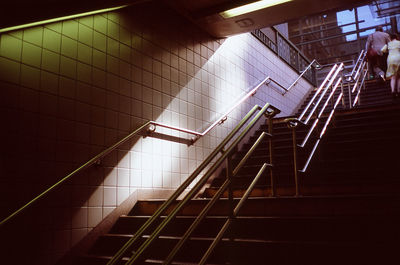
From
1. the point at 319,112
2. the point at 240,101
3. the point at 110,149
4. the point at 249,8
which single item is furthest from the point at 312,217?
the point at 319,112

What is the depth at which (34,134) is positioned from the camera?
2.99 m

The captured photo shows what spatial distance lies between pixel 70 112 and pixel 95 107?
308mm

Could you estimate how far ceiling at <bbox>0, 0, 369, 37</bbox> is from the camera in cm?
270

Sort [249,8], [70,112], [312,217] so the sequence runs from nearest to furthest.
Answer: [312,217]
[70,112]
[249,8]

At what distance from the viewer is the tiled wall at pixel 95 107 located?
2.92 meters

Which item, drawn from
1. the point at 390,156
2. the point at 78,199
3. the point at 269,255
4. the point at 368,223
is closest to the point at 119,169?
the point at 78,199

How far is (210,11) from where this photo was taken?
466 cm

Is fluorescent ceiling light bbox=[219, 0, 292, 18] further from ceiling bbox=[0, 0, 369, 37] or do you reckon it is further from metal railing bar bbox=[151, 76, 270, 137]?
metal railing bar bbox=[151, 76, 270, 137]

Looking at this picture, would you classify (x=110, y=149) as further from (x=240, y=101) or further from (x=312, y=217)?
(x=240, y=101)

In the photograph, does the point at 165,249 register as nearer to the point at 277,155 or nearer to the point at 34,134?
the point at 34,134

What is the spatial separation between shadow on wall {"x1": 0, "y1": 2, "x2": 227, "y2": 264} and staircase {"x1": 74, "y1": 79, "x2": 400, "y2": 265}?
45cm

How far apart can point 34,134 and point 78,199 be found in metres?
0.73

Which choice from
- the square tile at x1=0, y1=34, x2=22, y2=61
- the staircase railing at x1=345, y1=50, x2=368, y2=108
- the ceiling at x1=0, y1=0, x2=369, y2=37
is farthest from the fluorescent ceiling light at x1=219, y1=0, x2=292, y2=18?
the staircase railing at x1=345, y1=50, x2=368, y2=108

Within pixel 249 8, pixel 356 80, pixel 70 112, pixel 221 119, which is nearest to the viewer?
pixel 70 112
